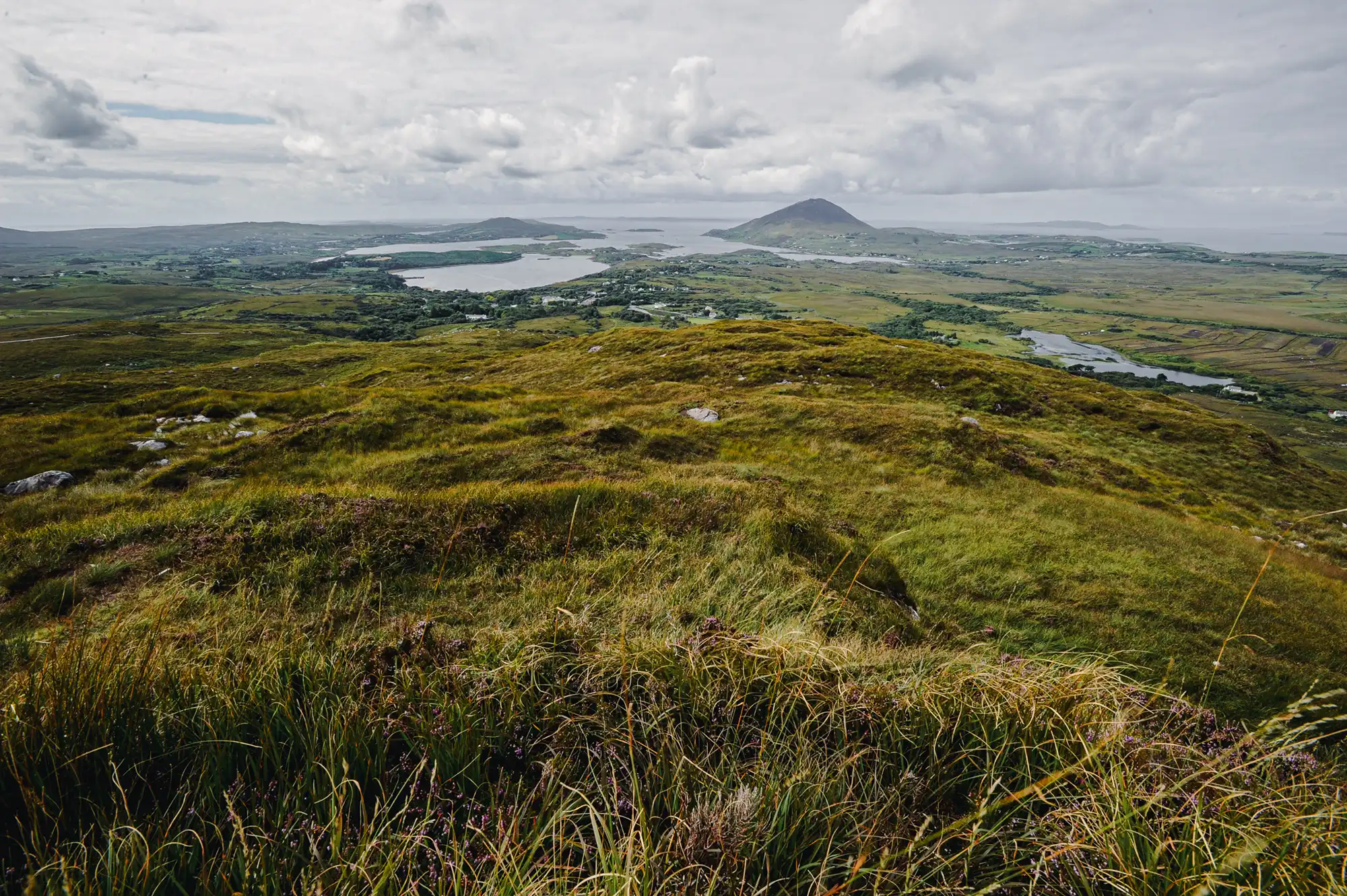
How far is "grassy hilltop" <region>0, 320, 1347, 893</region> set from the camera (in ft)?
9.28

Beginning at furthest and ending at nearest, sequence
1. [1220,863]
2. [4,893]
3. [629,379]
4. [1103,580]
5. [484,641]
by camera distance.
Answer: [629,379]
[1103,580]
[484,641]
[1220,863]
[4,893]

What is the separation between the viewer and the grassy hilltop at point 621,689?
9.28 ft

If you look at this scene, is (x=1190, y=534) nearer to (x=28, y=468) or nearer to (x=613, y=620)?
(x=613, y=620)

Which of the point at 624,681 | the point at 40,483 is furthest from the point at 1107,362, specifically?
the point at 40,483

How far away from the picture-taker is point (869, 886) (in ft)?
9.14

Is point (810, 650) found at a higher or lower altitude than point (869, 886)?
higher

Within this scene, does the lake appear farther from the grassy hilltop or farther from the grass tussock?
the grass tussock

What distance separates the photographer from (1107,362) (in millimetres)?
165500

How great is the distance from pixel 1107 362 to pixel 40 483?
724 feet

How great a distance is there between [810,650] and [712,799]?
1560mm

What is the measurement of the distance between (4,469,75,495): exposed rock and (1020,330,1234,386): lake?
192m

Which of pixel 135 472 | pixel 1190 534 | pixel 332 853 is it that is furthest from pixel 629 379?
pixel 332 853

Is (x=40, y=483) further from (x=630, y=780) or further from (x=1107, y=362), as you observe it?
(x=1107, y=362)

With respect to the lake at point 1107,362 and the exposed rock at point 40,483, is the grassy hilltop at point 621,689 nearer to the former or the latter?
the exposed rock at point 40,483
